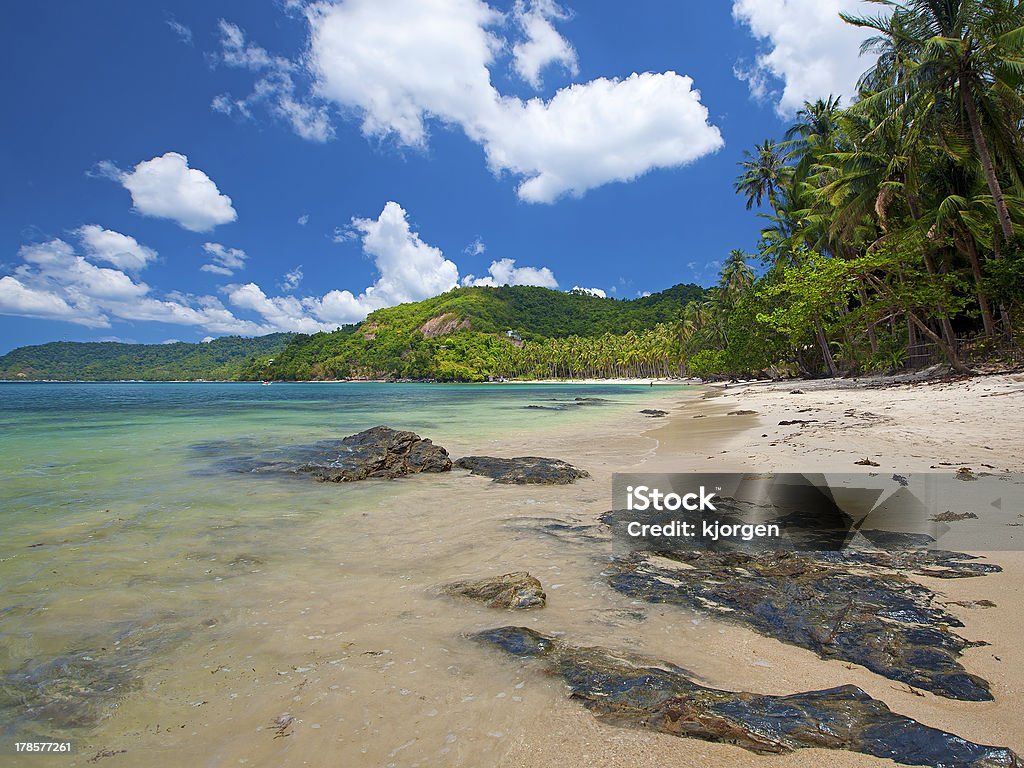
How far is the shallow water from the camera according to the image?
287 cm

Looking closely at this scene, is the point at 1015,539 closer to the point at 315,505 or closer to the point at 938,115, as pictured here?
the point at 315,505

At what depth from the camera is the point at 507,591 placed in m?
4.57

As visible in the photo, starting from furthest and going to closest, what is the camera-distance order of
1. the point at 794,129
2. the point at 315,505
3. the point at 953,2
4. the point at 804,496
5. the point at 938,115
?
the point at 794,129 → the point at 938,115 → the point at 953,2 → the point at 315,505 → the point at 804,496

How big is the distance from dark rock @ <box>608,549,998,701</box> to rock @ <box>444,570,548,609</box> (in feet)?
2.67

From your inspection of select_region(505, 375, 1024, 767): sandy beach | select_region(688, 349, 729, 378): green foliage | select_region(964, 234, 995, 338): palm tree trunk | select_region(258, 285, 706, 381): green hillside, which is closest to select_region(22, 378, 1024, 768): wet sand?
select_region(505, 375, 1024, 767): sandy beach

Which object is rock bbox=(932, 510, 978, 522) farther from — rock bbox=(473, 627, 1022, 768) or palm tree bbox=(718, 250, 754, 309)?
palm tree bbox=(718, 250, 754, 309)

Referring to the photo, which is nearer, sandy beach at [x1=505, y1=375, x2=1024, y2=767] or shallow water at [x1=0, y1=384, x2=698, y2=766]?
sandy beach at [x1=505, y1=375, x2=1024, y2=767]

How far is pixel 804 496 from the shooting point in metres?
7.59

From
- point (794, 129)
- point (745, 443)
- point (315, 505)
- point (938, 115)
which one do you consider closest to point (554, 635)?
point (315, 505)

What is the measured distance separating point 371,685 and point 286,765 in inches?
28.7

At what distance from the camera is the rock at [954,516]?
5.80 m

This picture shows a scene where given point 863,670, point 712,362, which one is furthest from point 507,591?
point 712,362

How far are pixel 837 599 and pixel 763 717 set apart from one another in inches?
76.1

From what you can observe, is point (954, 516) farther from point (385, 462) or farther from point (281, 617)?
point (385, 462)
